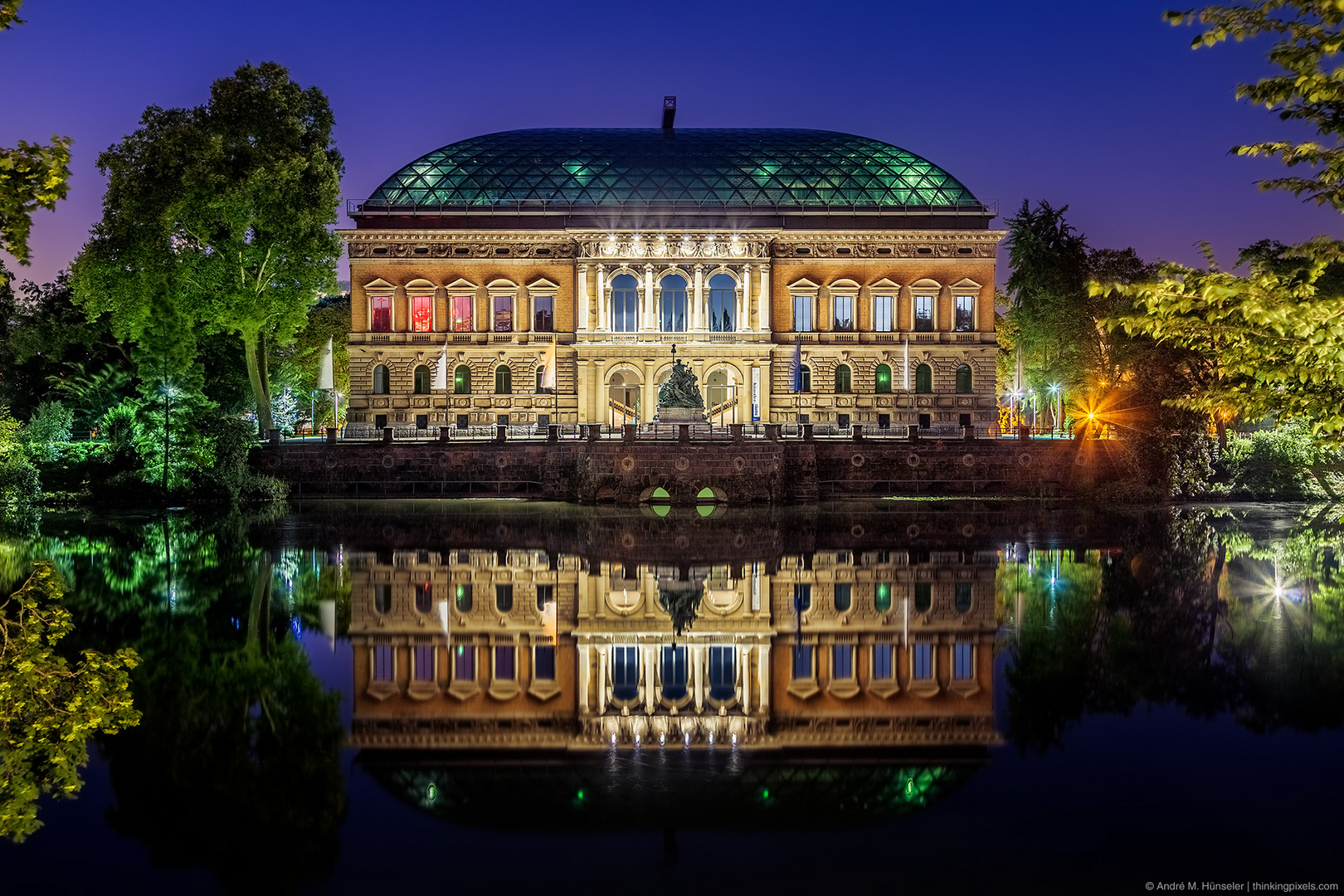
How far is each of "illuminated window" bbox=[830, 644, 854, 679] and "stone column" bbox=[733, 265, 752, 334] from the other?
4567 centimetres

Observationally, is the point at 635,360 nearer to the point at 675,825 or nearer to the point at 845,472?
the point at 845,472

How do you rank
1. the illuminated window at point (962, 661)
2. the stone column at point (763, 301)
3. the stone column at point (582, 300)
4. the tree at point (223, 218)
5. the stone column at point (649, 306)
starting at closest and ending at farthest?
1. the illuminated window at point (962, 661)
2. the tree at point (223, 218)
3. the stone column at point (649, 306)
4. the stone column at point (582, 300)
5. the stone column at point (763, 301)

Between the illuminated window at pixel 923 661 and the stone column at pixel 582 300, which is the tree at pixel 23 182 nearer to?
the illuminated window at pixel 923 661

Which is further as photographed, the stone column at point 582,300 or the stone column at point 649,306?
the stone column at point 582,300

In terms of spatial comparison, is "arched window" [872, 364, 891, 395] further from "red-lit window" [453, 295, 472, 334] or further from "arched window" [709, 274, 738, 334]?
"red-lit window" [453, 295, 472, 334]

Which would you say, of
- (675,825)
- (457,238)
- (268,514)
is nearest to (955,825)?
(675,825)

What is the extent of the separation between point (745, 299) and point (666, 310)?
15.5 ft

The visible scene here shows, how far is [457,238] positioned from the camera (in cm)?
6216

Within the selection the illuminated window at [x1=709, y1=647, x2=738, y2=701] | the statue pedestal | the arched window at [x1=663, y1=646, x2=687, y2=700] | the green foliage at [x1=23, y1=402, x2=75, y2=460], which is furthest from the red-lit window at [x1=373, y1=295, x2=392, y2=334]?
the illuminated window at [x1=709, y1=647, x2=738, y2=701]

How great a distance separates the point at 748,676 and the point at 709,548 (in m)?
13.3

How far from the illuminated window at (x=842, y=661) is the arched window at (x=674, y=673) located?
2271 millimetres

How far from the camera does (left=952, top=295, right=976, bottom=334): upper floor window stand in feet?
208

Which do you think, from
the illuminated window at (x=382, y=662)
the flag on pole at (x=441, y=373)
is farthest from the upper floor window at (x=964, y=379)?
the illuminated window at (x=382, y=662)

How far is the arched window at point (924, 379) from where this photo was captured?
207ft
